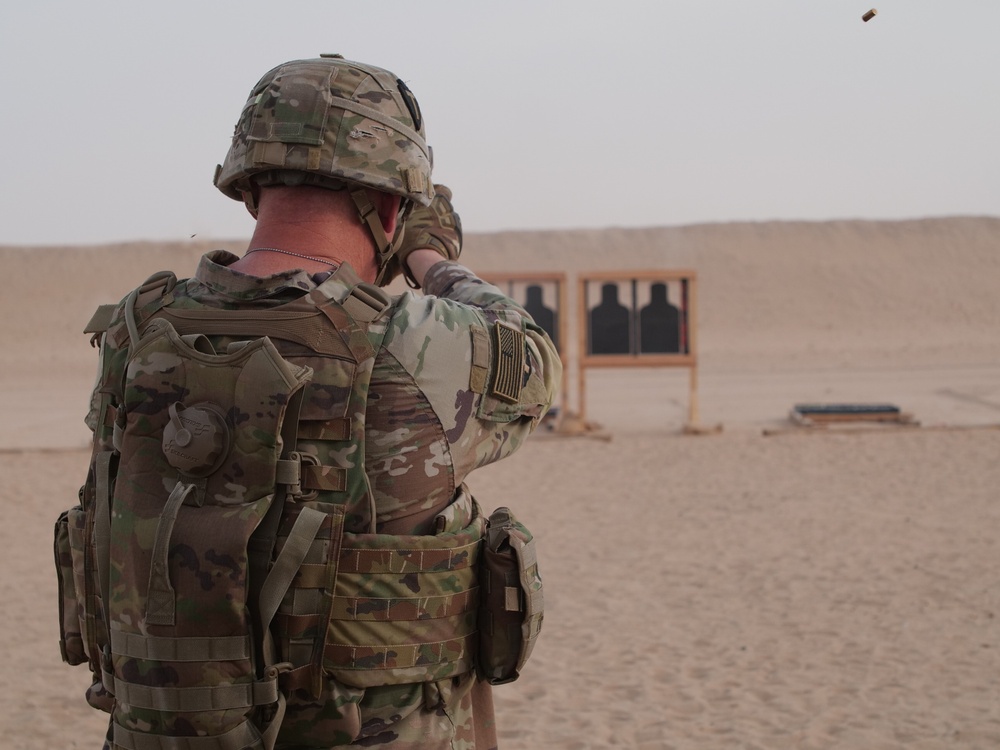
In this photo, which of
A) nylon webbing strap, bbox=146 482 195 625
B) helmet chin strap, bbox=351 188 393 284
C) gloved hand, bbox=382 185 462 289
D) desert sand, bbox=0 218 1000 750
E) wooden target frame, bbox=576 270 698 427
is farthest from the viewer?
wooden target frame, bbox=576 270 698 427

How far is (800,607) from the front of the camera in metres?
6.04

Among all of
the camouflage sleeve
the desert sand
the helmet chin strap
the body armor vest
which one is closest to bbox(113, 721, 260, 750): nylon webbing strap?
the body armor vest

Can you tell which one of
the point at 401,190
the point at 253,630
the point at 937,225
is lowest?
the point at 253,630

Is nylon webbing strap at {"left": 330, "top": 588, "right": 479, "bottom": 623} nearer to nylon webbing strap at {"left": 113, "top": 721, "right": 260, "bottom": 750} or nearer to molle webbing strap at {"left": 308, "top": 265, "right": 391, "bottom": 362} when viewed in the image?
nylon webbing strap at {"left": 113, "top": 721, "right": 260, "bottom": 750}

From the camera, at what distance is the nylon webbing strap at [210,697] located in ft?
5.14

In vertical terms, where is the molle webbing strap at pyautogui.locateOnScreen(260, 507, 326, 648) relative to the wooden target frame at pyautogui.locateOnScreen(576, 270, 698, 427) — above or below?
below

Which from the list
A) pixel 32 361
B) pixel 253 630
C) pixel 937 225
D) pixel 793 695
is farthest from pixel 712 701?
pixel 937 225

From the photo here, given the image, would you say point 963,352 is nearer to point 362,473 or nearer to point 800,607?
point 800,607

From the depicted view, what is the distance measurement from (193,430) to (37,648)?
4794 mm

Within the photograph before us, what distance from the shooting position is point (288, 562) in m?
1.58

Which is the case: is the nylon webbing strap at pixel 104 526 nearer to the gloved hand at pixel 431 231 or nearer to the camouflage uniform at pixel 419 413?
the camouflage uniform at pixel 419 413

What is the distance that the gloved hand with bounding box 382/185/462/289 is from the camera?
6.78ft

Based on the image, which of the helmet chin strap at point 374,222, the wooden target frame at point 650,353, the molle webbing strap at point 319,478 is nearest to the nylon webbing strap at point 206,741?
the molle webbing strap at point 319,478

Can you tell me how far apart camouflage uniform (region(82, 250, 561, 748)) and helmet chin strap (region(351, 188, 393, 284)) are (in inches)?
5.9
